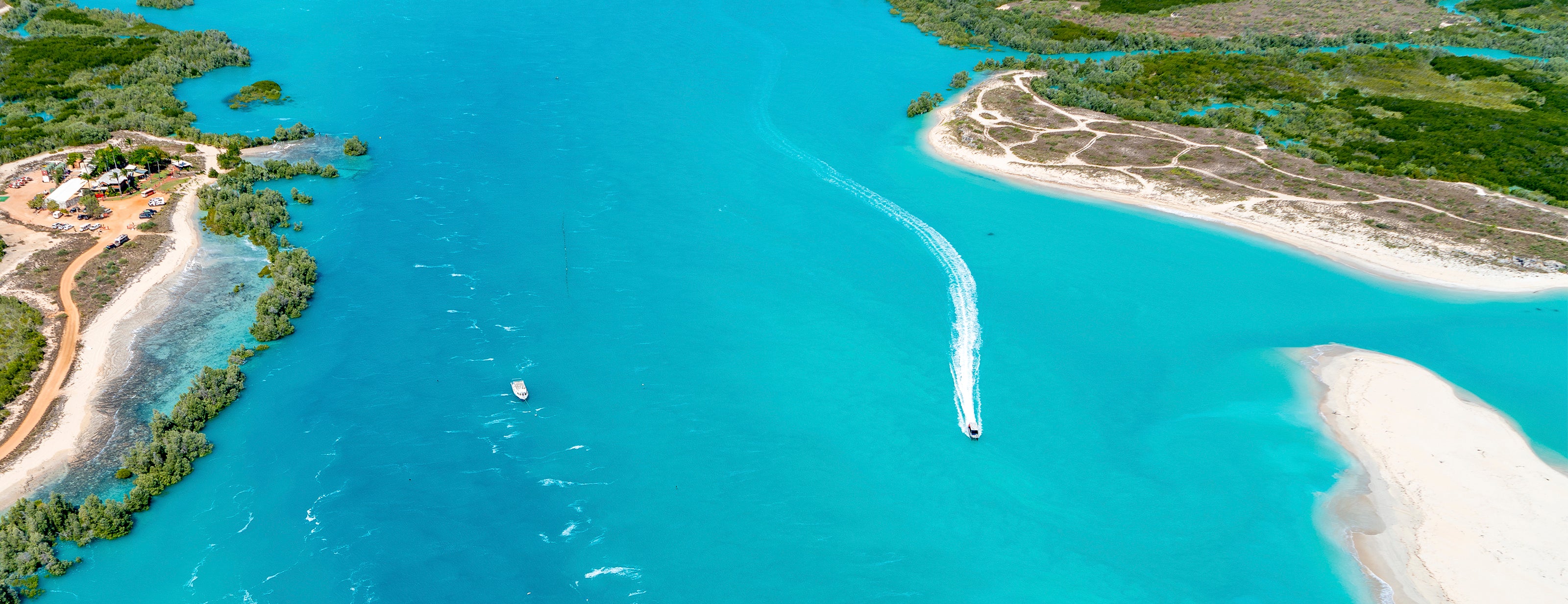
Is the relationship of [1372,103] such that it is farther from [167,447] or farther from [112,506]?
[112,506]

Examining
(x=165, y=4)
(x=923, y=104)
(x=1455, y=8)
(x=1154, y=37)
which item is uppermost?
(x=1455, y=8)

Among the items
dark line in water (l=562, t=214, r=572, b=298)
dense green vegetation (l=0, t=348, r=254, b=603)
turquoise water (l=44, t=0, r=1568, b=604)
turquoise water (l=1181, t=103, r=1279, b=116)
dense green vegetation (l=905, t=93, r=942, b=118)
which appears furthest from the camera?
turquoise water (l=1181, t=103, r=1279, b=116)

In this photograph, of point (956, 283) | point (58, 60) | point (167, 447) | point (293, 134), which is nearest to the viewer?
point (167, 447)

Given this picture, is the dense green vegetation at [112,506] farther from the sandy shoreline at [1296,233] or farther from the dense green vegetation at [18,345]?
the sandy shoreline at [1296,233]

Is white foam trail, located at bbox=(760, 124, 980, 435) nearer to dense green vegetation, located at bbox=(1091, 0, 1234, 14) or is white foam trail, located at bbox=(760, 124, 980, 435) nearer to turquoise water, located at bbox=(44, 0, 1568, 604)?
turquoise water, located at bbox=(44, 0, 1568, 604)

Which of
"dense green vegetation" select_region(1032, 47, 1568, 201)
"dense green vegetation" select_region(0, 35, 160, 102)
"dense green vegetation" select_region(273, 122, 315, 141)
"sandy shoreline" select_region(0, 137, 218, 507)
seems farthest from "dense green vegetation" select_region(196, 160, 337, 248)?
"dense green vegetation" select_region(1032, 47, 1568, 201)

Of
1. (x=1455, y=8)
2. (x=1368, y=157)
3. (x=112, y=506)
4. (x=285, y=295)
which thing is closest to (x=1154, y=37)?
(x=1368, y=157)
